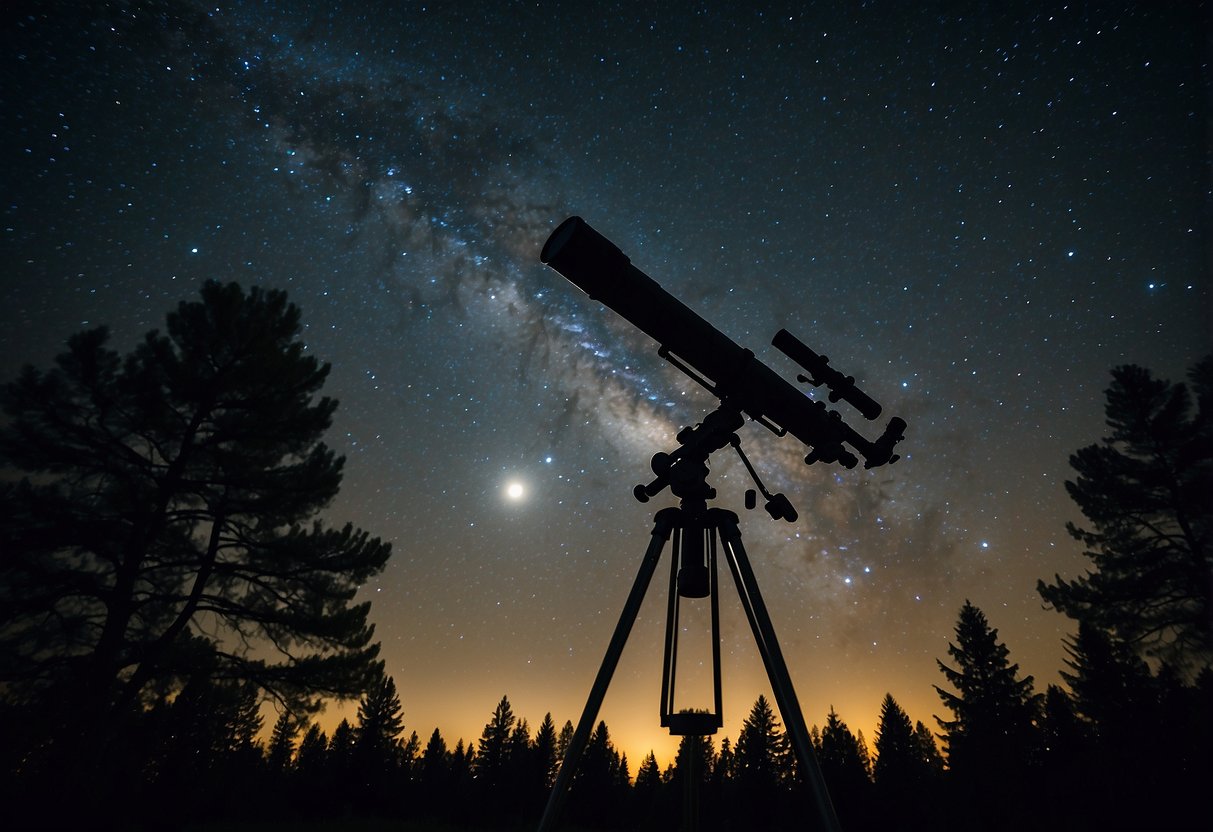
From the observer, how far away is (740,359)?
4098mm

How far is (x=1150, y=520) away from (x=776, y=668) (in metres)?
16.0

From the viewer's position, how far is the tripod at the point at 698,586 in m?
2.62

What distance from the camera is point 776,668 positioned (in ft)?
9.20

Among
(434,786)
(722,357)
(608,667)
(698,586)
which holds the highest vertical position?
(434,786)

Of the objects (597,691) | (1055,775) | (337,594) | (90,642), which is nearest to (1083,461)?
(1055,775)

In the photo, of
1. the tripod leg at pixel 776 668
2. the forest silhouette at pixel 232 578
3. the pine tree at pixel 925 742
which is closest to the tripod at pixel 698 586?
the tripod leg at pixel 776 668

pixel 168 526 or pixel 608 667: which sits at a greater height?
pixel 168 526

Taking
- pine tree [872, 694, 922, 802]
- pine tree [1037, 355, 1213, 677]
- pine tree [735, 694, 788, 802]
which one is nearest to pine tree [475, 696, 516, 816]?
pine tree [735, 694, 788, 802]

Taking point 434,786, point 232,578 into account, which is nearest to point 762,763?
point 434,786

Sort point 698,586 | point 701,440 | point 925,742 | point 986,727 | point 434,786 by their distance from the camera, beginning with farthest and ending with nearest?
point 925,742
point 434,786
point 986,727
point 701,440
point 698,586

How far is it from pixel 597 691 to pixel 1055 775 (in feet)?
51.6

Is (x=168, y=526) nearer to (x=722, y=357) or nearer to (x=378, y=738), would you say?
(x=722, y=357)

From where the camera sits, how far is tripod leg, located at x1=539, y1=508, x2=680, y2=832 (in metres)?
2.64

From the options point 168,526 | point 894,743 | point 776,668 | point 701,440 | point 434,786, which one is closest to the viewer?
point 776,668
